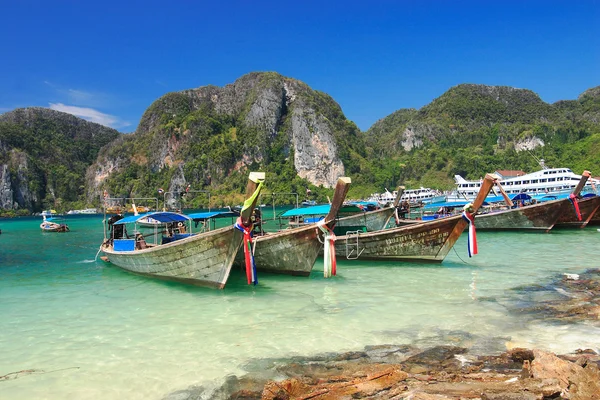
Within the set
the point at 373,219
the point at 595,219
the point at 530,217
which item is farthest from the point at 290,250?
the point at 595,219

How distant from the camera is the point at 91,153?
174 meters

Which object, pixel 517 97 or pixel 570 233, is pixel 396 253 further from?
pixel 517 97

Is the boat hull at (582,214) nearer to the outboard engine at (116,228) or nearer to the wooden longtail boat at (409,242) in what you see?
the wooden longtail boat at (409,242)

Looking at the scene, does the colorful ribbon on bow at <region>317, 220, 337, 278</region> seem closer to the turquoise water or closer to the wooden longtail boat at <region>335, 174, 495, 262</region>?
the turquoise water

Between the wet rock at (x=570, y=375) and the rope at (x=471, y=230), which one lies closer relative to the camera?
the wet rock at (x=570, y=375)

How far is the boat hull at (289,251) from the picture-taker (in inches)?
492

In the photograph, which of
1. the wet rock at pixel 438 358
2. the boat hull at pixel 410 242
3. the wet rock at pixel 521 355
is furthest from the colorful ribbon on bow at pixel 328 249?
the wet rock at pixel 521 355

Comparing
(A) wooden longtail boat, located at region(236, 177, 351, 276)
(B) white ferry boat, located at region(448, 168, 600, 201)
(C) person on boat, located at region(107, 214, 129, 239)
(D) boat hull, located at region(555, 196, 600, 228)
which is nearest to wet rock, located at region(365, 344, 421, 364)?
(A) wooden longtail boat, located at region(236, 177, 351, 276)

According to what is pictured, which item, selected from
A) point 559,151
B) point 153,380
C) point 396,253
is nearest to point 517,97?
point 559,151

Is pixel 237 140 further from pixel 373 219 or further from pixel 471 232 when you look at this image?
pixel 471 232

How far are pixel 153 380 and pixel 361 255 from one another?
10.6 meters

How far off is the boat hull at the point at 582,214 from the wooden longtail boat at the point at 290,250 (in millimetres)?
19497

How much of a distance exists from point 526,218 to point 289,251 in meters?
18.5

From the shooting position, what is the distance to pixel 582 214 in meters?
25.9
